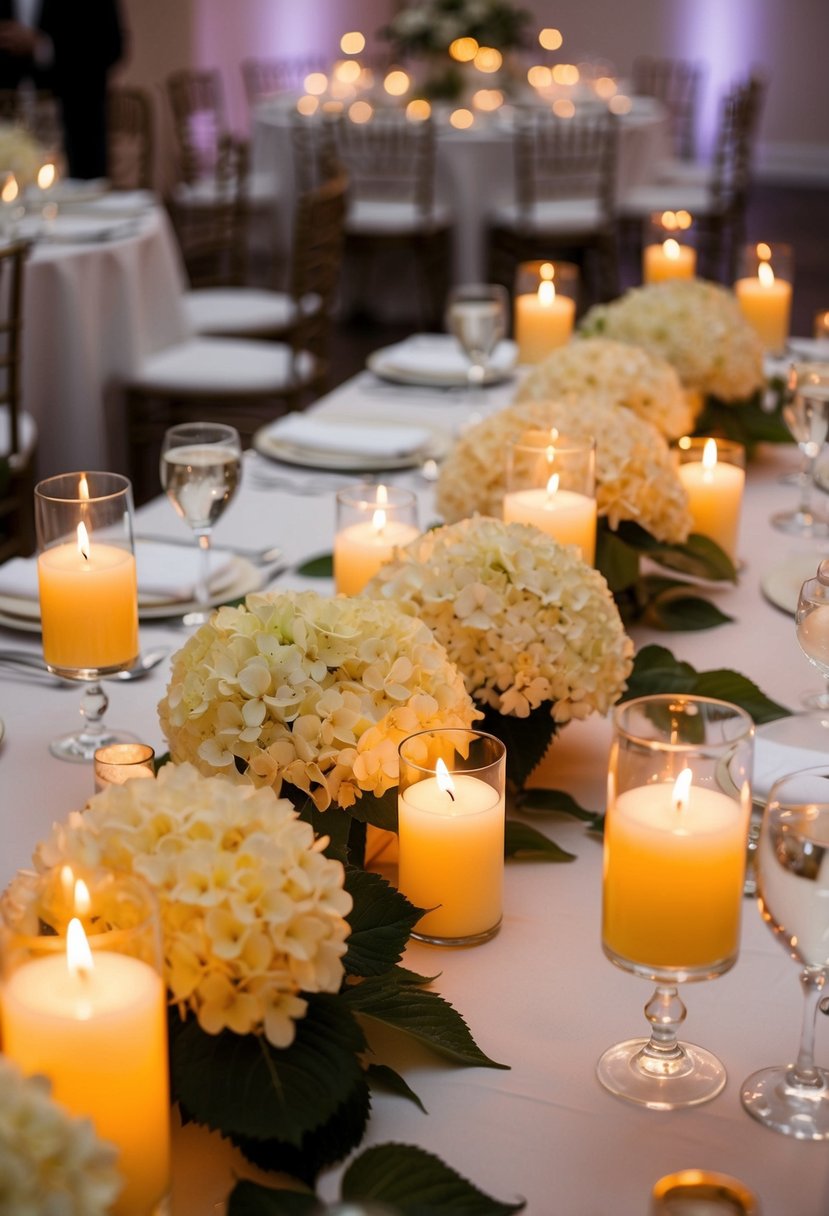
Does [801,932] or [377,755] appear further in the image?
[377,755]

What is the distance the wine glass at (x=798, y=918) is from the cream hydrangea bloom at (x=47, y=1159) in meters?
0.41

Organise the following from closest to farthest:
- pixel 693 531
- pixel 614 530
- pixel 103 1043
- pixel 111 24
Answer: pixel 103 1043
pixel 614 530
pixel 693 531
pixel 111 24

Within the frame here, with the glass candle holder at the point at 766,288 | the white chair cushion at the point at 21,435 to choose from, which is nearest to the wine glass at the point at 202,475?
the glass candle holder at the point at 766,288

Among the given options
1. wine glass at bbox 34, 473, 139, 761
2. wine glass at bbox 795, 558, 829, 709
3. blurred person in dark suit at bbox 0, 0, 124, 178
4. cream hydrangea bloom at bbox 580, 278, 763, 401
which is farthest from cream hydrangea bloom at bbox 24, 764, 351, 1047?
blurred person in dark suit at bbox 0, 0, 124, 178

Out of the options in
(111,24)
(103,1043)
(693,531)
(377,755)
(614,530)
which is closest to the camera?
(103,1043)

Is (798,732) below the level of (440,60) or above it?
below

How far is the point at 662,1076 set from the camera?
37.9 inches

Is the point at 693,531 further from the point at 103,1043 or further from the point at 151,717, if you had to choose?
the point at 103,1043

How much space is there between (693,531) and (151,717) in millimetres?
771

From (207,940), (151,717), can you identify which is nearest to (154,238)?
(151,717)

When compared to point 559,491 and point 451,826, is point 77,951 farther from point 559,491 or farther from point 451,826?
point 559,491

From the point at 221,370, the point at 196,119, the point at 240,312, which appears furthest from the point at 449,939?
the point at 196,119

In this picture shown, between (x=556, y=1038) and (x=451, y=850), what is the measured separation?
15 centimetres

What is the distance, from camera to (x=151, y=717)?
4.85ft
